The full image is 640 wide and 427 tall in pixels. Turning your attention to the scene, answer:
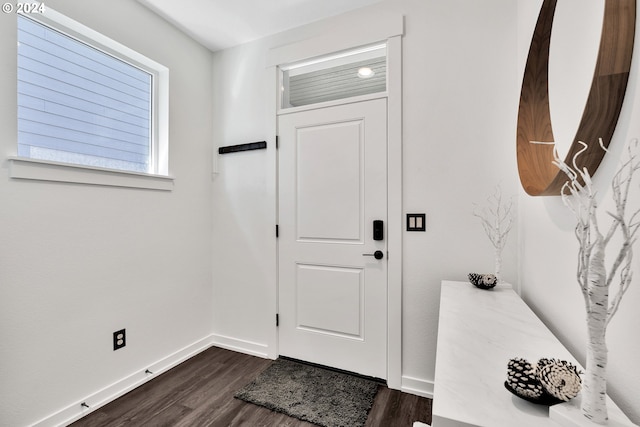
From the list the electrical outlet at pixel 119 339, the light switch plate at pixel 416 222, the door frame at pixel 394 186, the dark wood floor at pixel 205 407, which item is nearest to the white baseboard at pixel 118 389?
the dark wood floor at pixel 205 407

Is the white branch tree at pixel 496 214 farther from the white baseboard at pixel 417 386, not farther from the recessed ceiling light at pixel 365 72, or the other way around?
the recessed ceiling light at pixel 365 72

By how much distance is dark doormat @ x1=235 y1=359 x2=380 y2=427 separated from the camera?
5.65 feet

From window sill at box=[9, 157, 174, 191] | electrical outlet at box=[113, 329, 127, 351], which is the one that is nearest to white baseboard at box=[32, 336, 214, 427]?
electrical outlet at box=[113, 329, 127, 351]

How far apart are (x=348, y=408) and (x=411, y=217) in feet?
4.11

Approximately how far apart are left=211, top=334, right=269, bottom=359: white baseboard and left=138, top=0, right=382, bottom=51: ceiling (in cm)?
262

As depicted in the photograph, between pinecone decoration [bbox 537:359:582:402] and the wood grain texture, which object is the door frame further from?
pinecone decoration [bbox 537:359:582:402]

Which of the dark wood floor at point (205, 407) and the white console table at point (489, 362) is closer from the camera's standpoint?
the white console table at point (489, 362)

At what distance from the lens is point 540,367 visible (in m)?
0.61

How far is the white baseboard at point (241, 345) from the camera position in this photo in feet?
8.20

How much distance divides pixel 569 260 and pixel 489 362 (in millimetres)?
496

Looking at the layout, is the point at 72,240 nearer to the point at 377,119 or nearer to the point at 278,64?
the point at 278,64

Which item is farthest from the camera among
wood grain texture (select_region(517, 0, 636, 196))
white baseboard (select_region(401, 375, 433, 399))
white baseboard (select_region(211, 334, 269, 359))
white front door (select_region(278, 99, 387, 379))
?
white baseboard (select_region(211, 334, 269, 359))

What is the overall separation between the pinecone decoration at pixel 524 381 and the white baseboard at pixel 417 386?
155 centimetres

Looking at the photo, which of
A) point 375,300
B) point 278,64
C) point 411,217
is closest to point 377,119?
point 411,217
